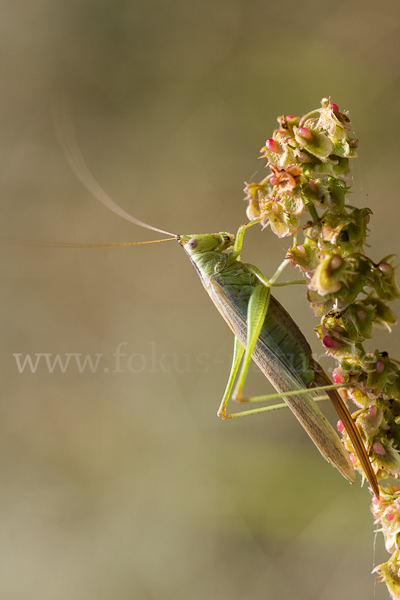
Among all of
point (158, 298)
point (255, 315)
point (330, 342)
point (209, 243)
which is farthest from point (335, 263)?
point (158, 298)

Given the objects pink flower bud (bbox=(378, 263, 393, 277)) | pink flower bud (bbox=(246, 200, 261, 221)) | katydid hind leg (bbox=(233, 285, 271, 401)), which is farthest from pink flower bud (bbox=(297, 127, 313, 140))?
katydid hind leg (bbox=(233, 285, 271, 401))

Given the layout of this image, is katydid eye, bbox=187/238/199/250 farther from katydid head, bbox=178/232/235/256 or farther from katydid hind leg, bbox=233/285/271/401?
katydid hind leg, bbox=233/285/271/401

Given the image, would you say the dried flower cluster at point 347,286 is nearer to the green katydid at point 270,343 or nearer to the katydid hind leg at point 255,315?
the green katydid at point 270,343

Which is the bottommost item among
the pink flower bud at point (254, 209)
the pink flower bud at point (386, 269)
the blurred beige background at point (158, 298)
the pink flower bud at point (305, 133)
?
the blurred beige background at point (158, 298)

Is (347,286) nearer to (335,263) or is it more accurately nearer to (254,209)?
(335,263)

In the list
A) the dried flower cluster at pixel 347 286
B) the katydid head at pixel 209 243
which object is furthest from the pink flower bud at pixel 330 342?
the katydid head at pixel 209 243
